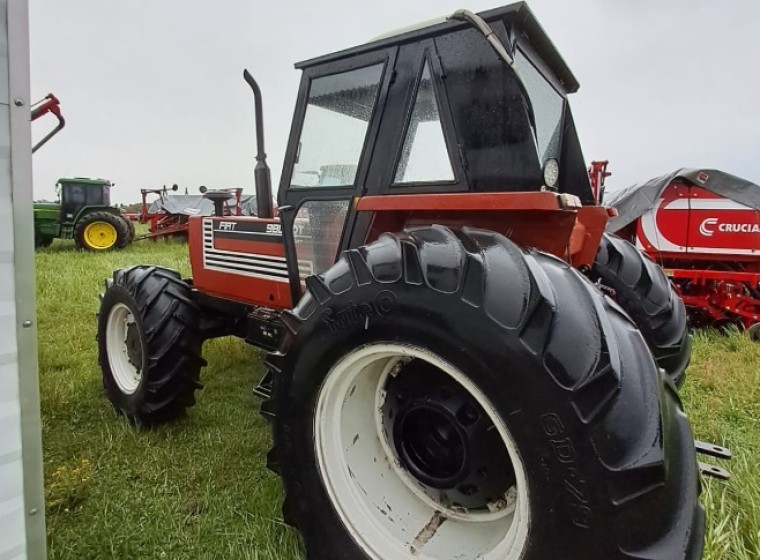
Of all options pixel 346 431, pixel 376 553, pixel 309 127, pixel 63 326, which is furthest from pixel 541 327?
pixel 63 326

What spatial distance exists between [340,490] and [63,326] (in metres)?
4.81

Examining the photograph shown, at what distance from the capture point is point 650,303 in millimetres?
2492

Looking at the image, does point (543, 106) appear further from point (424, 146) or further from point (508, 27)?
point (424, 146)

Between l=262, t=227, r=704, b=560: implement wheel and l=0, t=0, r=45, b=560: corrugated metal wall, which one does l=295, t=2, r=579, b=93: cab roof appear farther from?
l=0, t=0, r=45, b=560: corrugated metal wall

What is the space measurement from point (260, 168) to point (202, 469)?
5.13 ft

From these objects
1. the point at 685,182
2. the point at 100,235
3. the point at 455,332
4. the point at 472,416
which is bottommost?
the point at 472,416

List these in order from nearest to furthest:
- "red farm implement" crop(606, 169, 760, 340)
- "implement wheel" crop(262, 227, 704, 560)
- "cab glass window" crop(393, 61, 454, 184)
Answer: "implement wheel" crop(262, 227, 704, 560) → "cab glass window" crop(393, 61, 454, 184) → "red farm implement" crop(606, 169, 760, 340)

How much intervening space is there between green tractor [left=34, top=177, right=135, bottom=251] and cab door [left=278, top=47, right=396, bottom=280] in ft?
40.7

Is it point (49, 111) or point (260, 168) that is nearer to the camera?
point (260, 168)

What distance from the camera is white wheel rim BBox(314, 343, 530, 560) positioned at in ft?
4.88

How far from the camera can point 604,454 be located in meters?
1.07

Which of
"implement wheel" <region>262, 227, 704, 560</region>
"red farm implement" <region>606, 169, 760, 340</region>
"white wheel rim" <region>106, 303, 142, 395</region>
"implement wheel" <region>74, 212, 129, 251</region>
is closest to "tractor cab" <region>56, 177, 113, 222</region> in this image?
"implement wheel" <region>74, 212, 129, 251</region>

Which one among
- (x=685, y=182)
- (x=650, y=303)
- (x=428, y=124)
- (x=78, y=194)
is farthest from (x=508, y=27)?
(x=78, y=194)

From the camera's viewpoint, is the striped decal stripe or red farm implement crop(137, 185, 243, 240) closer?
the striped decal stripe
